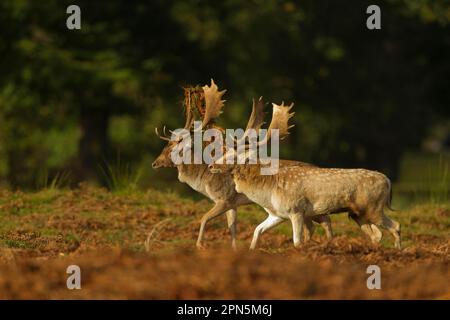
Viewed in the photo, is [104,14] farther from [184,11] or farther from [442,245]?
[442,245]

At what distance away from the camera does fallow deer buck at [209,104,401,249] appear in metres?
12.9

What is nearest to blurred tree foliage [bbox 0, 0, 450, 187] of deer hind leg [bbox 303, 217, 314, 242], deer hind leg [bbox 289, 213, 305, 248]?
deer hind leg [bbox 303, 217, 314, 242]

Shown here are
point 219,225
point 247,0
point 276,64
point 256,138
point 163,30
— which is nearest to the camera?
point 256,138

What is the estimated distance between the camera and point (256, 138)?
45.8ft

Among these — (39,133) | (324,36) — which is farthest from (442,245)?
(324,36)

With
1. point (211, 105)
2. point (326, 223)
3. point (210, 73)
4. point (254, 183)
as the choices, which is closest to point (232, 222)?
point (254, 183)

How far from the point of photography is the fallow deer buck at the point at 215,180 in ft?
45.3

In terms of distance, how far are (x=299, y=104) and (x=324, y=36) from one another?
2577 mm

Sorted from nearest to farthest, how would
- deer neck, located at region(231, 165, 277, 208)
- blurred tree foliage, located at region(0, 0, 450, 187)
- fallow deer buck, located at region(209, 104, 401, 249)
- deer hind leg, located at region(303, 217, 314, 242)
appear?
fallow deer buck, located at region(209, 104, 401, 249) < deer neck, located at region(231, 165, 277, 208) < deer hind leg, located at region(303, 217, 314, 242) < blurred tree foliage, located at region(0, 0, 450, 187)

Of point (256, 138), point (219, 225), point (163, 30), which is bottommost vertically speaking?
point (219, 225)

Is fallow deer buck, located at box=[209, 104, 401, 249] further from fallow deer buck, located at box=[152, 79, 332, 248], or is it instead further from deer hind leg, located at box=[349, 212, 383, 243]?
fallow deer buck, located at box=[152, 79, 332, 248]

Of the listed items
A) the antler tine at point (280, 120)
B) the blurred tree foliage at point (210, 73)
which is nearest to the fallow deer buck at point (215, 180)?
the antler tine at point (280, 120)

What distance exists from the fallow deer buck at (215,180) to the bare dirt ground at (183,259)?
43 cm
